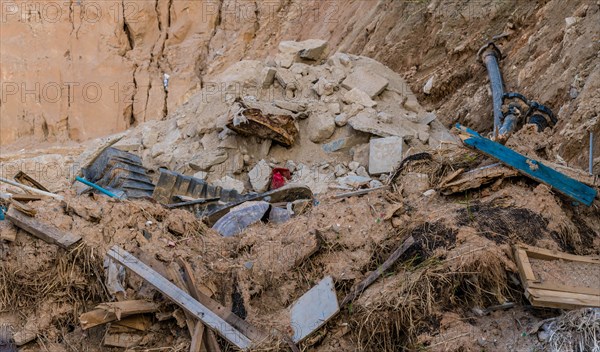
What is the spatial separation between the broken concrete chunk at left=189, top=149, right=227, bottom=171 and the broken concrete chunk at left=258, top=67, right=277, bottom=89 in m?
1.51

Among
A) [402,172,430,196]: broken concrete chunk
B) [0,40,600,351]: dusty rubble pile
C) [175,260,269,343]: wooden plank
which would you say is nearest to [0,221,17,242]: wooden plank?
[0,40,600,351]: dusty rubble pile

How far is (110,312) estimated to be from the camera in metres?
4.30

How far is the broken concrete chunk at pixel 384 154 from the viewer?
25.6 ft

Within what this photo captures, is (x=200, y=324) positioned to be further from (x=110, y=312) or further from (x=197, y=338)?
(x=110, y=312)

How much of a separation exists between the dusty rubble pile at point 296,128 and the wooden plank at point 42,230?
3447 mm

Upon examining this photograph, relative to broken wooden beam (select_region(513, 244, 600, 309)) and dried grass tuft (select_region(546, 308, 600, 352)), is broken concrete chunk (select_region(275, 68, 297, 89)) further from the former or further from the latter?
dried grass tuft (select_region(546, 308, 600, 352))

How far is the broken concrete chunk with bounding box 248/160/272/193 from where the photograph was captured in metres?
7.96

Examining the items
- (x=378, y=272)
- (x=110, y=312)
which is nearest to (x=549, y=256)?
(x=378, y=272)

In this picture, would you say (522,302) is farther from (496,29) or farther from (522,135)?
(496,29)

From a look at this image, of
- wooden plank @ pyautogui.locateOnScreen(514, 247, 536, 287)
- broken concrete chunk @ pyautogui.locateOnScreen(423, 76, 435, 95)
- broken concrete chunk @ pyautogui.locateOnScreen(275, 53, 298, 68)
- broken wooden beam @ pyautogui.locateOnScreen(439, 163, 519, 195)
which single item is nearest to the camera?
wooden plank @ pyautogui.locateOnScreen(514, 247, 536, 287)

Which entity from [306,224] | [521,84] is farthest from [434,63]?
[306,224]

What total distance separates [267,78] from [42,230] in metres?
5.29

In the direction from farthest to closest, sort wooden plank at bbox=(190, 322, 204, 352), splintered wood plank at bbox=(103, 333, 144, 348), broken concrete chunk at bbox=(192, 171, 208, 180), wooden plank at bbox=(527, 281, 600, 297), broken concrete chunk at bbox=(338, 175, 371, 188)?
broken concrete chunk at bbox=(192, 171, 208, 180), broken concrete chunk at bbox=(338, 175, 371, 188), splintered wood plank at bbox=(103, 333, 144, 348), wooden plank at bbox=(190, 322, 204, 352), wooden plank at bbox=(527, 281, 600, 297)

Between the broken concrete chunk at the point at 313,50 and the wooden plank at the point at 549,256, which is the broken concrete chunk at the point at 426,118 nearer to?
the broken concrete chunk at the point at 313,50
